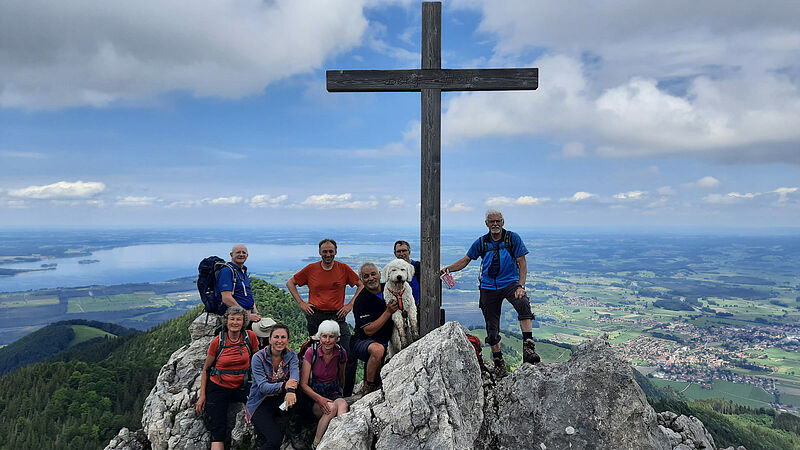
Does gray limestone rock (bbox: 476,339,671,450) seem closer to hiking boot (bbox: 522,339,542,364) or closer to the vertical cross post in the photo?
hiking boot (bbox: 522,339,542,364)

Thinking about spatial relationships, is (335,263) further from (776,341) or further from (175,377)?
(776,341)

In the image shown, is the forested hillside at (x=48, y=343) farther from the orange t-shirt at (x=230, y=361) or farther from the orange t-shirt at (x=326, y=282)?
the orange t-shirt at (x=326, y=282)

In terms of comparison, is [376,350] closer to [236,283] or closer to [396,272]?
[396,272]

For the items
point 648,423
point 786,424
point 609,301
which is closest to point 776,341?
point 609,301

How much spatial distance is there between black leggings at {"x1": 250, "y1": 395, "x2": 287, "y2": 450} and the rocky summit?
4.56ft

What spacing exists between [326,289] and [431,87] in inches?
186

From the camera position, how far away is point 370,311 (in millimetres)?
6918

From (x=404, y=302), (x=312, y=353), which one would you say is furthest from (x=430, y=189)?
(x=312, y=353)

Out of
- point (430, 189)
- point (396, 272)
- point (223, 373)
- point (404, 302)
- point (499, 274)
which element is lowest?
point (223, 373)

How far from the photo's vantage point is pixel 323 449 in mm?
5191

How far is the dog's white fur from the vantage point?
22.5ft

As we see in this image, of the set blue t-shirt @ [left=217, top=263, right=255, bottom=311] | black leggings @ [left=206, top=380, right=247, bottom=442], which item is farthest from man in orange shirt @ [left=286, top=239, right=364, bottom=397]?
black leggings @ [left=206, top=380, right=247, bottom=442]

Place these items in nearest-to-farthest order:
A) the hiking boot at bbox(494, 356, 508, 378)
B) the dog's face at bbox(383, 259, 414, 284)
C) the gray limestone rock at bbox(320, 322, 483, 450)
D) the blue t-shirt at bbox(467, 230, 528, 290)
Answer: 1. the gray limestone rock at bbox(320, 322, 483, 450)
2. the dog's face at bbox(383, 259, 414, 284)
3. the hiking boot at bbox(494, 356, 508, 378)
4. the blue t-shirt at bbox(467, 230, 528, 290)

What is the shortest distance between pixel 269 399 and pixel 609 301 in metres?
154
